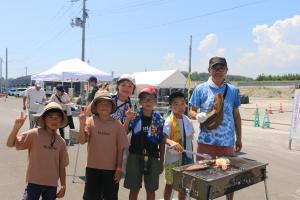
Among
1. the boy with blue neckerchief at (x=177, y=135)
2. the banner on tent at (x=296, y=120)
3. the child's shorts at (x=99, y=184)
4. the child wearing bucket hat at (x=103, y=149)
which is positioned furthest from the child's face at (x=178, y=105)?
the banner on tent at (x=296, y=120)

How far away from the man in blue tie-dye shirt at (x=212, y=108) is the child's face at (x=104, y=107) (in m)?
1.00

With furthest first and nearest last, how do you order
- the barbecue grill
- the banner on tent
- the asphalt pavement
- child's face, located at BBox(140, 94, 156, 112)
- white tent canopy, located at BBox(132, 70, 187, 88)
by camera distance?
1. white tent canopy, located at BBox(132, 70, 187, 88)
2. the banner on tent
3. the asphalt pavement
4. child's face, located at BBox(140, 94, 156, 112)
5. the barbecue grill

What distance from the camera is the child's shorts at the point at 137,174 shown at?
424 centimetres

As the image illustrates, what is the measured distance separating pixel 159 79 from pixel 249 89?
46.5 m

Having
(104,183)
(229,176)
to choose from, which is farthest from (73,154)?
(229,176)

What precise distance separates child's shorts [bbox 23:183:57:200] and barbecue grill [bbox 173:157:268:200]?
118 cm

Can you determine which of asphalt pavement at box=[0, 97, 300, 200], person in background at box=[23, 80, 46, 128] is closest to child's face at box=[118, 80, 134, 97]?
asphalt pavement at box=[0, 97, 300, 200]

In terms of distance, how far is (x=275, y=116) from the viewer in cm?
2425

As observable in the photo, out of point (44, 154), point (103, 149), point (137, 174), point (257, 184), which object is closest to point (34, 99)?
point (257, 184)

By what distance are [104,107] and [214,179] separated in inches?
56.5

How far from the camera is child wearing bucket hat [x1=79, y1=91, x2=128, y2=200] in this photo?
154 inches

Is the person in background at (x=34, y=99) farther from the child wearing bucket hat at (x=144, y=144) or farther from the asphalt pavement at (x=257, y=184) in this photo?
the child wearing bucket hat at (x=144, y=144)

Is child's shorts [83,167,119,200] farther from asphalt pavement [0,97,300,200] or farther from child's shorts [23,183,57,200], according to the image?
asphalt pavement [0,97,300,200]

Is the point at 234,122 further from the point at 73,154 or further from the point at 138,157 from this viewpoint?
the point at 73,154
